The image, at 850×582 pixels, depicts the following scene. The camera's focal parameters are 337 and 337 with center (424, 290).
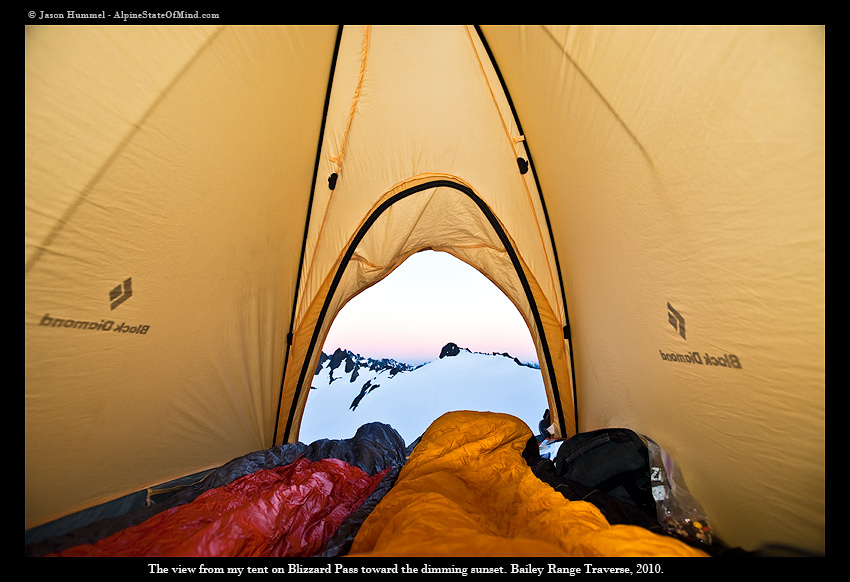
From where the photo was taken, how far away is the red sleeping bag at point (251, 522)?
0.96 meters

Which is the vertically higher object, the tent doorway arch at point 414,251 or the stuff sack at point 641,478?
the tent doorway arch at point 414,251

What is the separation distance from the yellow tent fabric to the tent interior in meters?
0.54

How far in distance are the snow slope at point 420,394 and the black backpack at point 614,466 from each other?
88.3 inches

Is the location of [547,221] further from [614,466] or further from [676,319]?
[614,466]

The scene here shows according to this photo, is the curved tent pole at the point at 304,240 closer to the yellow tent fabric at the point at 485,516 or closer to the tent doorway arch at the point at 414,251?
the tent doorway arch at the point at 414,251

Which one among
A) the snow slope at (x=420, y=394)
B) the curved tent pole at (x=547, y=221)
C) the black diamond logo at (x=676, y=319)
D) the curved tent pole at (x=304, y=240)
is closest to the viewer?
the black diamond logo at (x=676, y=319)

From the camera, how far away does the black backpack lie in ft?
4.23

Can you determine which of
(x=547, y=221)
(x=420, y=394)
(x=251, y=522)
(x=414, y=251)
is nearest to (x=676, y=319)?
(x=547, y=221)

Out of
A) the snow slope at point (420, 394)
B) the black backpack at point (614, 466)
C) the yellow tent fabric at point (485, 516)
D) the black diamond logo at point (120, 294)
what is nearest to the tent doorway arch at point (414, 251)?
the yellow tent fabric at point (485, 516)

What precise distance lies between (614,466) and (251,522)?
134 centimetres

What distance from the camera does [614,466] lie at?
1350 millimetres
